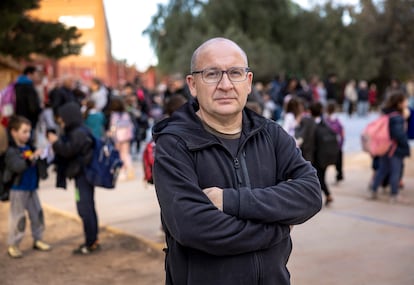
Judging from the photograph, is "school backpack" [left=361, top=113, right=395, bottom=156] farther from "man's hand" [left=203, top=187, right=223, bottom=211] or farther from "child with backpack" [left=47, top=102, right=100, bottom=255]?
"man's hand" [left=203, top=187, right=223, bottom=211]

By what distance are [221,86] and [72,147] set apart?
10.0 ft

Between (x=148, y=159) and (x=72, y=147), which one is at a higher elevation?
(x=72, y=147)

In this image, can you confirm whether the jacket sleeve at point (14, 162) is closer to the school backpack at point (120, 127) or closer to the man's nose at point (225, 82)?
the man's nose at point (225, 82)

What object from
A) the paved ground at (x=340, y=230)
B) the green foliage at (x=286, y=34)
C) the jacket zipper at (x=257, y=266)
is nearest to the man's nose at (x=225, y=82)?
the jacket zipper at (x=257, y=266)

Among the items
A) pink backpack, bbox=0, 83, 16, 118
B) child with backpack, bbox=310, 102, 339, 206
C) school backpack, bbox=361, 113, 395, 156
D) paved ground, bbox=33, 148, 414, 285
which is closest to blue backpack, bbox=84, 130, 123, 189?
paved ground, bbox=33, 148, 414, 285

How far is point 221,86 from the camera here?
2.01m

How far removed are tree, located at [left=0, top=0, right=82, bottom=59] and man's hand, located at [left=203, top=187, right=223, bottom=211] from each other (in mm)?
8127

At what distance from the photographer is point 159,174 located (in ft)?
6.57

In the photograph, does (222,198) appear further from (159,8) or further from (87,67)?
(159,8)

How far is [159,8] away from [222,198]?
111 ft

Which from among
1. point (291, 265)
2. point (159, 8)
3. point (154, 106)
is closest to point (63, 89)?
point (154, 106)

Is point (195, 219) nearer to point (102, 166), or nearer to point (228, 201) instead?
point (228, 201)

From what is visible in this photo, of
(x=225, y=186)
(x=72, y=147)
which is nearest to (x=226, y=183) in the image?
(x=225, y=186)

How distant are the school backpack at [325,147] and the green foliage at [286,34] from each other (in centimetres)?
2355
